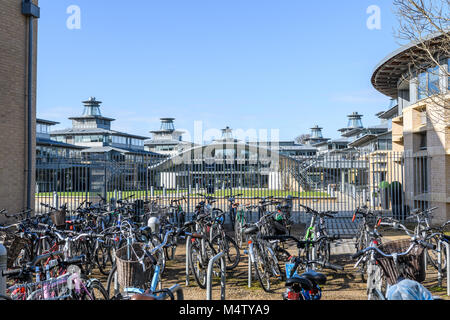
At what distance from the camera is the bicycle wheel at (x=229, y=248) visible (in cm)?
755

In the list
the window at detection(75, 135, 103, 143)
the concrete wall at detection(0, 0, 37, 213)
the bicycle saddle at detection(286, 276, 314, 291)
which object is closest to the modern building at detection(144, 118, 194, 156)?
the window at detection(75, 135, 103, 143)

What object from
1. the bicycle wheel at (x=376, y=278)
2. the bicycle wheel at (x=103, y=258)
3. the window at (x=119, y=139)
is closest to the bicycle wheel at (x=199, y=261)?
the bicycle wheel at (x=103, y=258)

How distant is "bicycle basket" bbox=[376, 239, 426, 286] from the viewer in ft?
15.2

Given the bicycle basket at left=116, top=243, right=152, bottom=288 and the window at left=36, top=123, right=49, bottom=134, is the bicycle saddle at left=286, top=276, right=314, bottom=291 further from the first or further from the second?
the window at left=36, top=123, right=49, bottom=134

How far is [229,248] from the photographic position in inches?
320

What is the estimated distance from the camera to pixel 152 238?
660 cm

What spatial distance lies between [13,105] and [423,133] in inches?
623

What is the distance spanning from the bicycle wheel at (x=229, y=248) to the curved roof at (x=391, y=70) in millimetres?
12470

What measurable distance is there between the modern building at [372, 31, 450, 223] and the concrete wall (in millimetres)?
11087

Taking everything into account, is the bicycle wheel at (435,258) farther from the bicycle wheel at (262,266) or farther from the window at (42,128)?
the window at (42,128)

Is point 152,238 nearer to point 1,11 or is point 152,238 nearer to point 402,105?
point 1,11

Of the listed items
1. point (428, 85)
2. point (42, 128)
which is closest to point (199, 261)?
point (428, 85)
